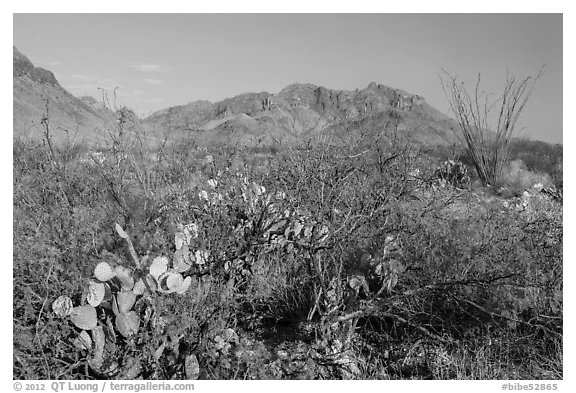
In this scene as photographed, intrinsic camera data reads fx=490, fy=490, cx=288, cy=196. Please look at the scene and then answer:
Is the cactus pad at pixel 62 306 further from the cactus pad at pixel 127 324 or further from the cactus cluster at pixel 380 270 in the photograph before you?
the cactus cluster at pixel 380 270

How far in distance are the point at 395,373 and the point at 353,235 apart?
98 cm

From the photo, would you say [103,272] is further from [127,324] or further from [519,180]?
[519,180]

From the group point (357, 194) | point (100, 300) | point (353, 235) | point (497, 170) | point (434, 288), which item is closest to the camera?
point (100, 300)

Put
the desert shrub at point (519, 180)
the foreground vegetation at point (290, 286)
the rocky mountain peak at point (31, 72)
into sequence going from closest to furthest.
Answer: the foreground vegetation at point (290, 286) → the rocky mountain peak at point (31, 72) → the desert shrub at point (519, 180)

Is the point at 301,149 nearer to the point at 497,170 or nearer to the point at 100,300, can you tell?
the point at 100,300

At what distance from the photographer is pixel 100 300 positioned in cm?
279

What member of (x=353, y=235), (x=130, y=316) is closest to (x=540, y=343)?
(x=353, y=235)

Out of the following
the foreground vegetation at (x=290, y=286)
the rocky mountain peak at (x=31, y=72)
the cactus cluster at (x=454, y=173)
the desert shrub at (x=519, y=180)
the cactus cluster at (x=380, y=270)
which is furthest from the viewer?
the cactus cluster at (x=454, y=173)

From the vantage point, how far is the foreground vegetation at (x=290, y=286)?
2.90 meters

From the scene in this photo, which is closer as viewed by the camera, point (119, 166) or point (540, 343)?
point (540, 343)

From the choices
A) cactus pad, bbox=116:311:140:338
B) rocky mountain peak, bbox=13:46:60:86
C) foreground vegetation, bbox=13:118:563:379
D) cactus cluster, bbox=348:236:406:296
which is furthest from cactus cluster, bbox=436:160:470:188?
cactus pad, bbox=116:311:140:338

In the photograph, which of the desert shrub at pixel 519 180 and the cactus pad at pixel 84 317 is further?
the desert shrub at pixel 519 180

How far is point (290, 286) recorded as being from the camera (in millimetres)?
→ 3674

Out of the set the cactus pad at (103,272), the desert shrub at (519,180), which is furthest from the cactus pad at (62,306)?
the desert shrub at (519,180)
